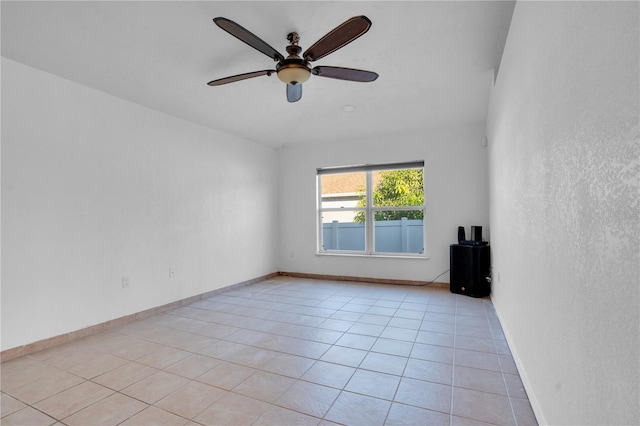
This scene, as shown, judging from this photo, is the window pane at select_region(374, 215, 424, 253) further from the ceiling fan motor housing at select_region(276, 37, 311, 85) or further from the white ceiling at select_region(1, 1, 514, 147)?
the ceiling fan motor housing at select_region(276, 37, 311, 85)

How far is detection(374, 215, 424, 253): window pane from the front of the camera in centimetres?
514

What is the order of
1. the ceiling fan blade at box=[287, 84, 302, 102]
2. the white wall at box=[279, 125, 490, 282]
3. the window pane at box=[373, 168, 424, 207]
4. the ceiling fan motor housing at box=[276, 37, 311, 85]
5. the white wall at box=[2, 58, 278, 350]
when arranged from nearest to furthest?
the ceiling fan motor housing at box=[276, 37, 311, 85]
the white wall at box=[2, 58, 278, 350]
the ceiling fan blade at box=[287, 84, 302, 102]
the white wall at box=[279, 125, 490, 282]
the window pane at box=[373, 168, 424, 207]

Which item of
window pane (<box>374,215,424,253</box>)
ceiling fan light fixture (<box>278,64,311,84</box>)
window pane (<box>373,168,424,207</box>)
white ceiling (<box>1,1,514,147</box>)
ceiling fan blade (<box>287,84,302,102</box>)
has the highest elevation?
white ceiling (<box>1,1,514,147</box>)

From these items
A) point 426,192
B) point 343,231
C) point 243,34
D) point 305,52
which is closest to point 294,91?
point 305,52

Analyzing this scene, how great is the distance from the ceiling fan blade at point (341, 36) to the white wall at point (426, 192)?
2282 millimetres

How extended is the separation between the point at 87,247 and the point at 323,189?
369 centimetres

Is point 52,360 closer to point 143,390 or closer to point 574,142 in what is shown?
point 143,390

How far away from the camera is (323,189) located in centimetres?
585

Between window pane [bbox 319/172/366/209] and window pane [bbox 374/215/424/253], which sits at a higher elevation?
window pane [bbox 319/172/366/209]

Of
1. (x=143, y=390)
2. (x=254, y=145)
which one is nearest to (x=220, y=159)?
(x=254, y=145)

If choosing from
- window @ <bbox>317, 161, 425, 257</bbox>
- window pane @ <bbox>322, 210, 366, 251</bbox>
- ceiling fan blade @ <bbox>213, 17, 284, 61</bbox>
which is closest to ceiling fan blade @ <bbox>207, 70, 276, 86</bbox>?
ceiling fan blade @ <bbox>213, 17, 284, 61</bbox>

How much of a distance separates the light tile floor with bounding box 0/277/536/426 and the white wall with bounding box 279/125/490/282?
144 cm

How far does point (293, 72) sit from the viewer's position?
7.88 feet

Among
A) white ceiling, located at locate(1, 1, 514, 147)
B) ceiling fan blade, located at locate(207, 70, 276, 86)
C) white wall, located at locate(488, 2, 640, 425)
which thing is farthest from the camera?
ceiling fan blade, located at locate(207, 70, 276, 86)
